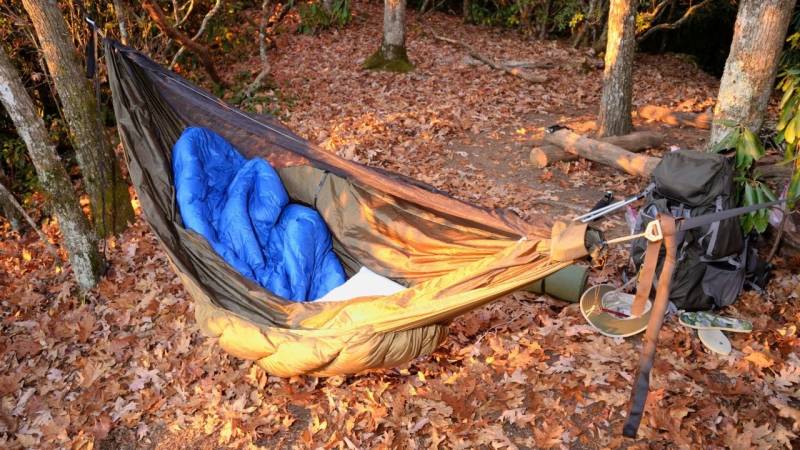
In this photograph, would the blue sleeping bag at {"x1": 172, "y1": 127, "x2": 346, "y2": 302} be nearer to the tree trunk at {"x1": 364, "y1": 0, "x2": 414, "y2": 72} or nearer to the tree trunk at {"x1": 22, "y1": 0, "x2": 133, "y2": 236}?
the tree trunk at {"x1": 22, "y1": 0, "x2": 133, "y2": 236}

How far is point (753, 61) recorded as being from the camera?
2.85m

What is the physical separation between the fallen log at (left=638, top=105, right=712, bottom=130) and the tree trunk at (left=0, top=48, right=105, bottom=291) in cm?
499

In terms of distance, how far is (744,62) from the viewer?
9.43 ft

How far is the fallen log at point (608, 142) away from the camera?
4211mm

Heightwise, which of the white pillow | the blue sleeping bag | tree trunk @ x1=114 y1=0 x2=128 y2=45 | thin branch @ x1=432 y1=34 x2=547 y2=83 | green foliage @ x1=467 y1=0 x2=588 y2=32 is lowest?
the white pillow

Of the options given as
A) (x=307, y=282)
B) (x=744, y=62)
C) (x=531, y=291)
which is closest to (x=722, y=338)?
(x=531, y=291)

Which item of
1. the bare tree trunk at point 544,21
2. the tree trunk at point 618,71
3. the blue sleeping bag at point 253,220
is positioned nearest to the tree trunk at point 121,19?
the blue sleeping bag at point 253,220

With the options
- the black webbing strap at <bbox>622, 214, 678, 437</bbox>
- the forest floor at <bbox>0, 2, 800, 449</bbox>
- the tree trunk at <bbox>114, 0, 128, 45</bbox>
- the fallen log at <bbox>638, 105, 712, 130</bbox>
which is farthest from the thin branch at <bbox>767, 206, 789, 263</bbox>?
the tree trunk at <bbox>114, 0, 128, 45</bbox>

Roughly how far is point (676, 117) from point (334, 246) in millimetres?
3811

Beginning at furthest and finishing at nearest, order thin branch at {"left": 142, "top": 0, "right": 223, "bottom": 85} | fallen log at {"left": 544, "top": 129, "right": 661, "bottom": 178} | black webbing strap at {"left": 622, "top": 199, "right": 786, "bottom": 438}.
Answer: thin branch at {"left": 142, "top": 0, "right": 223, "bottom": 85} < fallen log at {"left": 544, "top": 129, "right": 661, "bottom": 178} < black webbing strap at {"left": 622, "top": 199, "right": 786, "bottom": 438}

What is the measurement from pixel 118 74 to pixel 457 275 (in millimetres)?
2271

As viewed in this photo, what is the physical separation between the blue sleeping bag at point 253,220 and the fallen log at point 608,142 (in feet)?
6.81

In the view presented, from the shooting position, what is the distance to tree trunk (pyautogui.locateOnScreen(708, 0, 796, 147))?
2.75 metres

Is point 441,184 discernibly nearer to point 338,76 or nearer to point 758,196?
point 758,196
